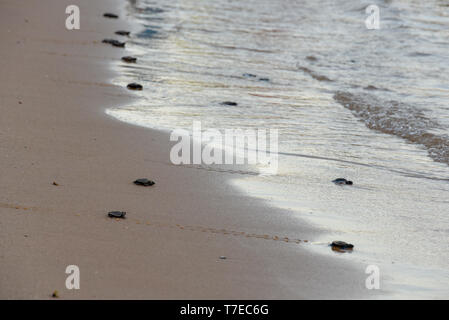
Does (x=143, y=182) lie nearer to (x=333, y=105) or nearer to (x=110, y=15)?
(x=333, y=105)

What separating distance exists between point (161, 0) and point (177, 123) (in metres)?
11.0

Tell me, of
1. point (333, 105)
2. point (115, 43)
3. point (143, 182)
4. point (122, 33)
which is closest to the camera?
point (143, 182)

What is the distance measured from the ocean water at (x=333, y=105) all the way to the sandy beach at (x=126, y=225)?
29 centimetres

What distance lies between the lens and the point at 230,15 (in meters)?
16.0

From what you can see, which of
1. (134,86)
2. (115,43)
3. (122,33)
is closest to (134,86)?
(134,86)

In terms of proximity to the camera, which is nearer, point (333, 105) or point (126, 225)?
point (126, 225)

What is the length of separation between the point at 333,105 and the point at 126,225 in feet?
16.6

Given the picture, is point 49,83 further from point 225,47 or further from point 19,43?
point 225,47

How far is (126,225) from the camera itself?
427cm

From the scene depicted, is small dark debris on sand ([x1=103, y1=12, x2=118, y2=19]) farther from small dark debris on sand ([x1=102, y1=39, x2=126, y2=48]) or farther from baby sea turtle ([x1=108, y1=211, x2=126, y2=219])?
baby sea turtle ([x1=108, y1=211, x2=126, y2=219])

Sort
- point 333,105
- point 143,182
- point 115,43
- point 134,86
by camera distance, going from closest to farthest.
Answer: point 143,182, point 134,86, point 333,105, point 115,43

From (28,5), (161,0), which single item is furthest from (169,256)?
(161,0)

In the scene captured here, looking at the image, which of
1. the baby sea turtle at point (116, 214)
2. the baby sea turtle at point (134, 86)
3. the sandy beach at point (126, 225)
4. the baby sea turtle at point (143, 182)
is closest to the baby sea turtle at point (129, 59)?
the baby sea turtle at point (134, 86)

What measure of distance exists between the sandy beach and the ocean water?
29 cm
